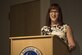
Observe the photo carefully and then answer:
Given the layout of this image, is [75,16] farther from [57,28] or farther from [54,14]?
[54,14]

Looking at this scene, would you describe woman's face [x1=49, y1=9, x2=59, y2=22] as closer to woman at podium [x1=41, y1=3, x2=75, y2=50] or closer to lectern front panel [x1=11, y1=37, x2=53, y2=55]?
woman at podium [x1=41, y1=3, x2=75, y2=50]

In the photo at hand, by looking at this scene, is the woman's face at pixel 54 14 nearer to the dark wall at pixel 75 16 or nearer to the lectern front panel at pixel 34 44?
the lectern front panel at pixel 34 44

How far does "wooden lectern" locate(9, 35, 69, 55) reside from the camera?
56.4 inches

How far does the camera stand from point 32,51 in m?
1.46

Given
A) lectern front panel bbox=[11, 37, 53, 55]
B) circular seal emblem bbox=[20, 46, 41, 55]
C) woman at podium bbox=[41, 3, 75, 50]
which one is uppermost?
woman at podium bbox=[41, 3, 75, 50]

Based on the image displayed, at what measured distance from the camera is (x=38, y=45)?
4.82 feet

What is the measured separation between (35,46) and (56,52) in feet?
0.50

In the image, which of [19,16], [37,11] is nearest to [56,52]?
[37,11]

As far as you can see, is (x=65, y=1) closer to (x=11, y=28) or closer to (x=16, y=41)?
→ (x=11, y=28)

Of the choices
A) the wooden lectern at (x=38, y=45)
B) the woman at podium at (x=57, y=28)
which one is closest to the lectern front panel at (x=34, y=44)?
the wooden lectern at (x=38, y=45)

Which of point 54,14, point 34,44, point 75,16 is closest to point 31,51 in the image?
point 34,44

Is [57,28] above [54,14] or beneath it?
beneath

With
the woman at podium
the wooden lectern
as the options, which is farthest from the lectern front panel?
the woman at podium

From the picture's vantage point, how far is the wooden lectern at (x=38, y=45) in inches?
56.4
